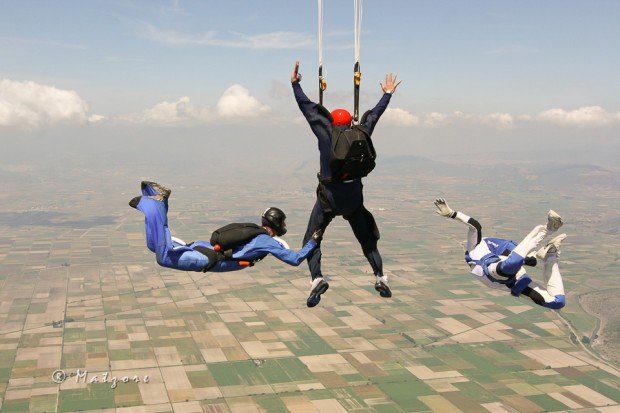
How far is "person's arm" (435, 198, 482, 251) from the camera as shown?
54.1 ft

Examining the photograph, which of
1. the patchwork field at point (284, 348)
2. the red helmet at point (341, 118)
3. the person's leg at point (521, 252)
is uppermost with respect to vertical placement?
the red helmet at point (341, 118)

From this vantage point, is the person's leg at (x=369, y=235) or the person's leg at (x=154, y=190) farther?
the person's leg at (x=369, y=235)

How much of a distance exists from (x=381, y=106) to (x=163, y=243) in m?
6.73

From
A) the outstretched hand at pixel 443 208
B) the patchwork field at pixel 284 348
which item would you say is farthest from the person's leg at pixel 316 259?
the patchwork field at pixel 284 348

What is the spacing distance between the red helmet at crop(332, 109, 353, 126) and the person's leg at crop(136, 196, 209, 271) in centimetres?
491

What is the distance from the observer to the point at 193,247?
1605 cm

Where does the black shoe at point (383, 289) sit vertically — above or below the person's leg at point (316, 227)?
below

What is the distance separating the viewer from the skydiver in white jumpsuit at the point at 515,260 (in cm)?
1642

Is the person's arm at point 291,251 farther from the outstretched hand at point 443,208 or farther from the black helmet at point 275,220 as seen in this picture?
the outstretched hand at point 443,208

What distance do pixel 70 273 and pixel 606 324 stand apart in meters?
120

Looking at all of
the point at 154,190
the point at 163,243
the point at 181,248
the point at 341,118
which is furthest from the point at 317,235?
the point at 154,190

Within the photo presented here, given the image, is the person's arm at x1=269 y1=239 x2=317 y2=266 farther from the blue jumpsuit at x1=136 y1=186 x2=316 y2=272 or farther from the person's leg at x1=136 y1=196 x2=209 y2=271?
the person's leg at x1=136 y1=196 x2=209 y2=271

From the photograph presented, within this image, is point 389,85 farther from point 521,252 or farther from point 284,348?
point 284,348

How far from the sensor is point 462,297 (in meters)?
125
